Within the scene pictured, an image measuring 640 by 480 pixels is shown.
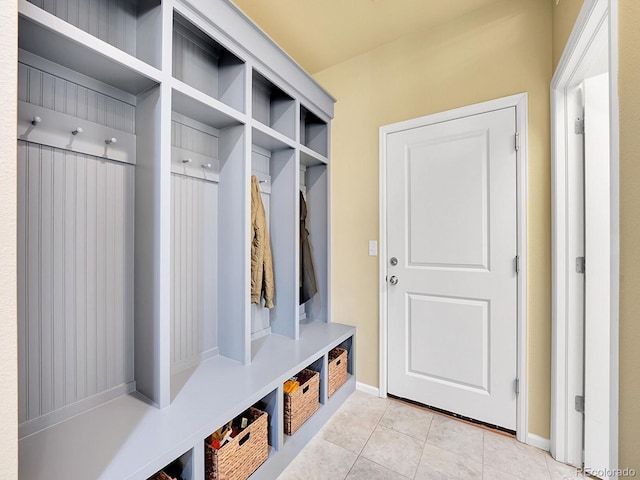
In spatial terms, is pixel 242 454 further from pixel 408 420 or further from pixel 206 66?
pixel 206 66

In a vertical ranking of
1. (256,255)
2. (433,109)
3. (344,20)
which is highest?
(344,20)

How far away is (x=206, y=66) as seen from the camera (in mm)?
1708

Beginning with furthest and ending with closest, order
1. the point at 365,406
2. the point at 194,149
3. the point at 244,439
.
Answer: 1. the point at 365,406
2. the point at 194,149
3. the point at 244,439

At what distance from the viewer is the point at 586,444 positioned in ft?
4.96

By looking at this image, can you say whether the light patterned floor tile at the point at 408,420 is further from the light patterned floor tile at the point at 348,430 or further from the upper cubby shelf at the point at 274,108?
the upper cubby shelf at the point at 274,108

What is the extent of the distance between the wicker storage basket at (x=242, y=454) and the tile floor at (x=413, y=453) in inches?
9.6

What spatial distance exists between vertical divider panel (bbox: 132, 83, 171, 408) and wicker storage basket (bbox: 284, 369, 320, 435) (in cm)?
66

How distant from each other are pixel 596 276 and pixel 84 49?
2434 millimetres

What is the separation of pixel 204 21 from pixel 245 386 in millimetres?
1762

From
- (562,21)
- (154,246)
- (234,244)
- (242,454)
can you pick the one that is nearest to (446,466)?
(242,454)

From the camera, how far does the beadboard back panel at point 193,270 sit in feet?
5.22

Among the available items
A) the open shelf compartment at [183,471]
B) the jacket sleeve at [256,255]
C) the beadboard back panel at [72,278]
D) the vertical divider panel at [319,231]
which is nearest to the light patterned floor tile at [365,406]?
the vertical divider panel at [319,231]

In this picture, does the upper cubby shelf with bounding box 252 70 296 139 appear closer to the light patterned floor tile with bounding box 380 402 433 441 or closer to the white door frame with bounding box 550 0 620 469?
the white door frame with bounding box 550 0 620 469

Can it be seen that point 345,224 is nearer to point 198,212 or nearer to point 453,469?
point 198,212
